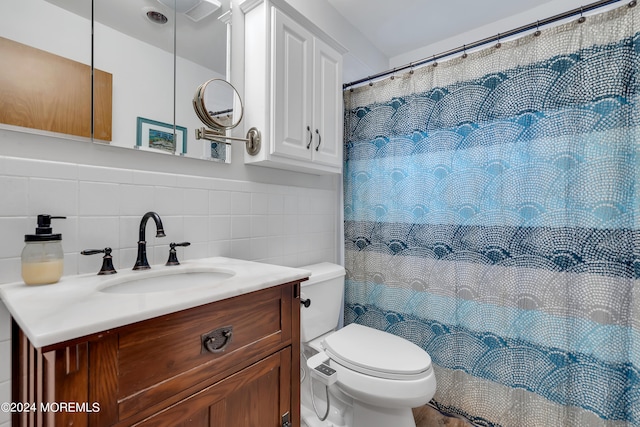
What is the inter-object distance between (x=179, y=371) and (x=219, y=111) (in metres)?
0.97

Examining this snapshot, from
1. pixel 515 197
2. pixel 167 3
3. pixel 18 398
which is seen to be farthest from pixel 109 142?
pixel 515 197

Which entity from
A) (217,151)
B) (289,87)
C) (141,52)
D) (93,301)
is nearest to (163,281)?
(93,301)

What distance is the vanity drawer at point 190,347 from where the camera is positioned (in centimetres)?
54

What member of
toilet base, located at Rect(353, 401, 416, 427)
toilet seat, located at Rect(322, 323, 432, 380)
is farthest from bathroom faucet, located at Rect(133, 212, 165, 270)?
toilet base, located at Rect(353, 401, 416, 427)

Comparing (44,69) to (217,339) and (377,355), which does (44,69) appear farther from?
(377,355)

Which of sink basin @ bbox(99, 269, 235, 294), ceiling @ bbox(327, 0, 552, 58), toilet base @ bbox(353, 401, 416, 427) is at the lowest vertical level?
toilet base @ bbox(353, 401, 416, 427)

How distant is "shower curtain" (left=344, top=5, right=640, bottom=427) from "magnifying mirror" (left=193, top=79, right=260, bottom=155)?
80 cm

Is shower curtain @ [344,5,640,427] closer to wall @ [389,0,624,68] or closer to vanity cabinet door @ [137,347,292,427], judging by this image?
wall @ [389,0,624,68]

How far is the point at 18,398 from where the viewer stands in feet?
2.44

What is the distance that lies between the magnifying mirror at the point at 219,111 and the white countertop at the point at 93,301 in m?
0.59

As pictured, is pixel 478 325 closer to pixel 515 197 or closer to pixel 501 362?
pixel 501 362

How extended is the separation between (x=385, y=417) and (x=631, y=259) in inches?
42.6

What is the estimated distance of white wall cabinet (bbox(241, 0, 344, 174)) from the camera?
1.27 m

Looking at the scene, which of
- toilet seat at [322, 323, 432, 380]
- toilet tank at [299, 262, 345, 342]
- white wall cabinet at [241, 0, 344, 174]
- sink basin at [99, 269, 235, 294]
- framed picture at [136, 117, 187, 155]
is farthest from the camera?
toilet tank at [299, 262, 345, 342]
